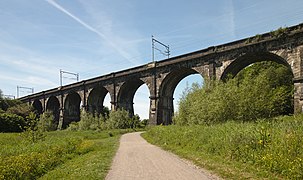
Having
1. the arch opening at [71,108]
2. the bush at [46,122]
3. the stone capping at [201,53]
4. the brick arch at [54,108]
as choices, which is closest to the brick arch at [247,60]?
the stone capping at [201,53]

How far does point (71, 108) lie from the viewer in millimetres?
49594

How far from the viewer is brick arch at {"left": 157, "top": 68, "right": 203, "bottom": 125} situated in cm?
3136

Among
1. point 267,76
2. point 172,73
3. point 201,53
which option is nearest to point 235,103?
point 201,53

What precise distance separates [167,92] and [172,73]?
273 centimetres

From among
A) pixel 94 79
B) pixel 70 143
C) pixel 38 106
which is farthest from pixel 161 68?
pixel 38 106

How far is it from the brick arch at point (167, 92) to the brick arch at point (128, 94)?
4.71 metres

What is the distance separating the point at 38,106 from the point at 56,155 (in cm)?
5309

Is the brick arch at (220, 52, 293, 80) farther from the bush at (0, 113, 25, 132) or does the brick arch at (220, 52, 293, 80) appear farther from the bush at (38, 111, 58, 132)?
the bush at (0, 113, 25, 132)

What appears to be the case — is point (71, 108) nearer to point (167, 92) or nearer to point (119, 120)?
point (119, 120)

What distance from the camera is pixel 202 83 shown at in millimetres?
23516

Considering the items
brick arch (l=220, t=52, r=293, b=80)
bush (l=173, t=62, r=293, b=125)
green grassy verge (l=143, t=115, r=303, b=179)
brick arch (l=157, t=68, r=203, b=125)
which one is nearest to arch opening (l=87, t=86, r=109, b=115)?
brick arch (l=157, t=68, r=203, b=125)

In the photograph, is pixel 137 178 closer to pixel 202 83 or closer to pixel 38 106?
pixel 202 83

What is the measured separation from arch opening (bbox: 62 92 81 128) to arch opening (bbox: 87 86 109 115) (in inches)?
210

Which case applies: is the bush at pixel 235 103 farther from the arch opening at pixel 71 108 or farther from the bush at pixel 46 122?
the arch opening at pixel 71 108
